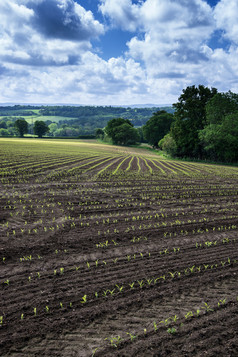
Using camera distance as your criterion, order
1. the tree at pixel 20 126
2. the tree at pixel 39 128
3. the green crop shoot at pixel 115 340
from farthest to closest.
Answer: the tree at pixel 39 128, the tree at pixel 20 126, the green crop shoot at pixel 115 340

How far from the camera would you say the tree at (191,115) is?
50250 mm

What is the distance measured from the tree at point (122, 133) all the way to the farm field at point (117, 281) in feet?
282

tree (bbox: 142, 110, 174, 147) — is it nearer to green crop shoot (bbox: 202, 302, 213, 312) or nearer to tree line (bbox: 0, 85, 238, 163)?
tree line (bbox: 0, 85, 238, 163)

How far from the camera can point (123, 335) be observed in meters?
4.97

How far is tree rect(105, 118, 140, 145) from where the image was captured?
320 ft

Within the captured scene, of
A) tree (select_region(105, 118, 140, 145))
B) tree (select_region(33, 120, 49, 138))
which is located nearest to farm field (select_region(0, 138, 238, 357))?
tree (select_region(105, 118, 140, 145))

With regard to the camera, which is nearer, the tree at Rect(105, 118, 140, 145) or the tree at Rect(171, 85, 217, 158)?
the tree at Rect(171, 85, 217, 158)

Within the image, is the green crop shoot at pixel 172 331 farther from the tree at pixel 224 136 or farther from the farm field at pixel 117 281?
the tree at pixel 224 136

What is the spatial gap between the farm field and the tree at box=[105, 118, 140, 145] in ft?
282

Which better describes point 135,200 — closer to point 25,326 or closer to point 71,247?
point 71,247

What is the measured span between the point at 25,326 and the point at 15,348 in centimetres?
52

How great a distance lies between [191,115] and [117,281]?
49691 millimetres

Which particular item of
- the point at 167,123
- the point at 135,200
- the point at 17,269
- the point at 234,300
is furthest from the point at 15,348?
the point at 167,123

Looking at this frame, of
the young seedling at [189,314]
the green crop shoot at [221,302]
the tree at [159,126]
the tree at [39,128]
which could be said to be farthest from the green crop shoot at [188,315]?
the tree at [39,128]
